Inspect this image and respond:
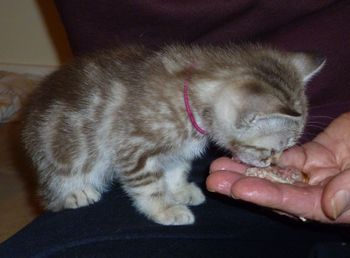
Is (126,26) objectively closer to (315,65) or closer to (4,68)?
(315,65)

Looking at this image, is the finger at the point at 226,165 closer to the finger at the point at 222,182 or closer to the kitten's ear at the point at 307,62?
the finger at the point at 222,182

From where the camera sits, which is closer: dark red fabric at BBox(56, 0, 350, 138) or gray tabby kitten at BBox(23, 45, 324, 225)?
gray tabby kitten at BBox(23, 45, 324, 225)

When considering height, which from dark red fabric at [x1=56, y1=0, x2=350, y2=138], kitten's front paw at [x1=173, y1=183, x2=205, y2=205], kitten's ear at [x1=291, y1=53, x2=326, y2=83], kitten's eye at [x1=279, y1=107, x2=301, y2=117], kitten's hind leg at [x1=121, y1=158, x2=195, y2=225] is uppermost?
dark red fabric at [x1=56, y1=0, x2=350, y2=138]

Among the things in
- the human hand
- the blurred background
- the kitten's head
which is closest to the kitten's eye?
the kitten's head

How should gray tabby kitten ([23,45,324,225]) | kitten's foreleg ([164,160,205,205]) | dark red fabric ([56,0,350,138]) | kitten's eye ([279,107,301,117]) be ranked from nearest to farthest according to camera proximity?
1. kitten's eye ([279,107,301,117])
2. gray tabby kitten ([23,45,324,225])
3. dark red fabric ([56,0,350,138])
4. kitten's foreleg ([164,160,205,205])

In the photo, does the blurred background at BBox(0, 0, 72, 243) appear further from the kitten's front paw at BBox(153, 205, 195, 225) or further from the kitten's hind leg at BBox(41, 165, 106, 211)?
the kitten's front paw at BBox(153, 205, 195, 225)

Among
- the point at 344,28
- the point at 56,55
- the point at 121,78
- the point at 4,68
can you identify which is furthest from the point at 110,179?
the point at 4,68

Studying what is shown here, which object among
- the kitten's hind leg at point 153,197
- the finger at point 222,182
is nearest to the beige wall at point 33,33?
the kitten's hind leg at point 153,197

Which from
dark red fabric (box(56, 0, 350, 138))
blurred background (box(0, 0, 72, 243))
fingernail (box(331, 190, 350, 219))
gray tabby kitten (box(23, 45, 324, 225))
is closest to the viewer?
fingernail (box(331, 190, 350, 219))
